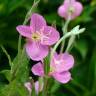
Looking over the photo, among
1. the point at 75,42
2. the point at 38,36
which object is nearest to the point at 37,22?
the point at 38,36

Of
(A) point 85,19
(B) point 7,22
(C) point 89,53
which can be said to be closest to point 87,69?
(C) point 89,53

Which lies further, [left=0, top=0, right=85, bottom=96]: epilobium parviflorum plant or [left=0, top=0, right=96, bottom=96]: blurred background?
[left=0, top=0, right=96, bottom=96]: blurred background

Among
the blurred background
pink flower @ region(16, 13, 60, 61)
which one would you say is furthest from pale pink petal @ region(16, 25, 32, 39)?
the blurred background

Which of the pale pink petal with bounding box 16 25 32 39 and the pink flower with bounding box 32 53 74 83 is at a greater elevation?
the pale pink petal with bounding box 16 25 32 39

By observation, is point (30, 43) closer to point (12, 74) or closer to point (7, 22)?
point (12, 74)

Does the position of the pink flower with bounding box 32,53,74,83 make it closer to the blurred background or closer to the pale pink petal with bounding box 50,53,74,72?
the pale pink petal with bounding box 50,53,74,72

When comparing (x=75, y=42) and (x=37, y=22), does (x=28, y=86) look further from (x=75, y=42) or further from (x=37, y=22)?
(x=75, y=42)
